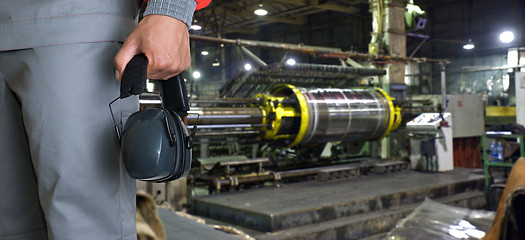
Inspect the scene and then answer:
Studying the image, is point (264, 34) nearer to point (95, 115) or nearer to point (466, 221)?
point (466, 221)

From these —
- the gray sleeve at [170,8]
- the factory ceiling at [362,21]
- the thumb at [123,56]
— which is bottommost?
the thumb at [123,56]

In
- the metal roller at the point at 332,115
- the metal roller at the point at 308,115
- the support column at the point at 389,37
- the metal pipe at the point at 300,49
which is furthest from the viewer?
the support column at the point at 389,37

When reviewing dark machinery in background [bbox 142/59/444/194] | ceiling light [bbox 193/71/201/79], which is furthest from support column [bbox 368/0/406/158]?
ceiling light [bbox 193/71/201/79]

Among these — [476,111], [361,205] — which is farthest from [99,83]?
[476,111]

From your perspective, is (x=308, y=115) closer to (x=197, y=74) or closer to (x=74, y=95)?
(x=74, y=95)

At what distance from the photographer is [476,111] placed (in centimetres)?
671

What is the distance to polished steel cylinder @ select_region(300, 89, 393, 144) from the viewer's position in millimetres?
4602

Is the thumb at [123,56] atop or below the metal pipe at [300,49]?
below

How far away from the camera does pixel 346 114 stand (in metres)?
4.81

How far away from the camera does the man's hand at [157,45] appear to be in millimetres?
830

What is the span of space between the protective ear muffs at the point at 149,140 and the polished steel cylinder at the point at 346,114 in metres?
3.66

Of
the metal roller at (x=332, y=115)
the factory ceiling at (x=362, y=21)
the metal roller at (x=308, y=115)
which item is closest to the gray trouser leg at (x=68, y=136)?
the metal roller at (x=308, y=115)

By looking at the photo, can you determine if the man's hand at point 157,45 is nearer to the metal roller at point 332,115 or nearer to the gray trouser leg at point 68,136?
the gray trouser leg at point 68,136

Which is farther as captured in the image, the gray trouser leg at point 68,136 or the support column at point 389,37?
the support column at point 389,37
